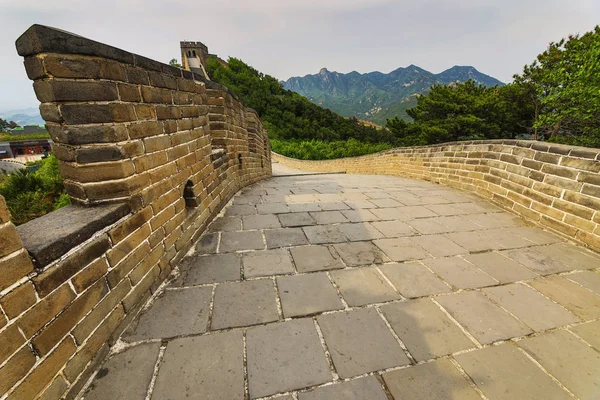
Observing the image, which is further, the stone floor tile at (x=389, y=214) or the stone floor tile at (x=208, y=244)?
the stone floor tile at (x=389, y=214)

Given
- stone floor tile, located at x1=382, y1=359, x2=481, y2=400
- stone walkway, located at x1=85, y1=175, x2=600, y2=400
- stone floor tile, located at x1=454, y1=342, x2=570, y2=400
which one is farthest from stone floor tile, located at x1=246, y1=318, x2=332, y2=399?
stone floor tile, located at x1=454, y1=342, x2=570, y2=400

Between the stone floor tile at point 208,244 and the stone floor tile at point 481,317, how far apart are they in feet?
6.28

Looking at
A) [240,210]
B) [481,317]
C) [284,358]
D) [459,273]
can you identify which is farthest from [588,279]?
[240,210]

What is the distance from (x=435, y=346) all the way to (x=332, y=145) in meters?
30.0

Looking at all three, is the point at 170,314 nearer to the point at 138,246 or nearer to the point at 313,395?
the point at 138,246

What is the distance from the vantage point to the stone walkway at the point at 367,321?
1190 millimetres

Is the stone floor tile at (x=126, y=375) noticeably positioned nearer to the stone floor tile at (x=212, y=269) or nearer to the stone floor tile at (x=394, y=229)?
the stone floor tile at (x=212, y=269)

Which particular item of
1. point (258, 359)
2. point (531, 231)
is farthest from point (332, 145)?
point (258, 359)

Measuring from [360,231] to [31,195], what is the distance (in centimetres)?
1125

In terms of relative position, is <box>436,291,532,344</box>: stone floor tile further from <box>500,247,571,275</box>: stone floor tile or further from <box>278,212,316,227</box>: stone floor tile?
<box>278,212,316,227</box>: stone floor tile

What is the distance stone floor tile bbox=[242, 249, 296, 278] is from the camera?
1990 millimetres

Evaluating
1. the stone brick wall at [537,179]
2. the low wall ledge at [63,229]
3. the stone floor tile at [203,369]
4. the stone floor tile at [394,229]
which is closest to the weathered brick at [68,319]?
the low wall ledge at [63,229]

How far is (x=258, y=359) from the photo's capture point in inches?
51.0

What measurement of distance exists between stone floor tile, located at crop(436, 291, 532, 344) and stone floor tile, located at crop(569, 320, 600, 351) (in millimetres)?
283
